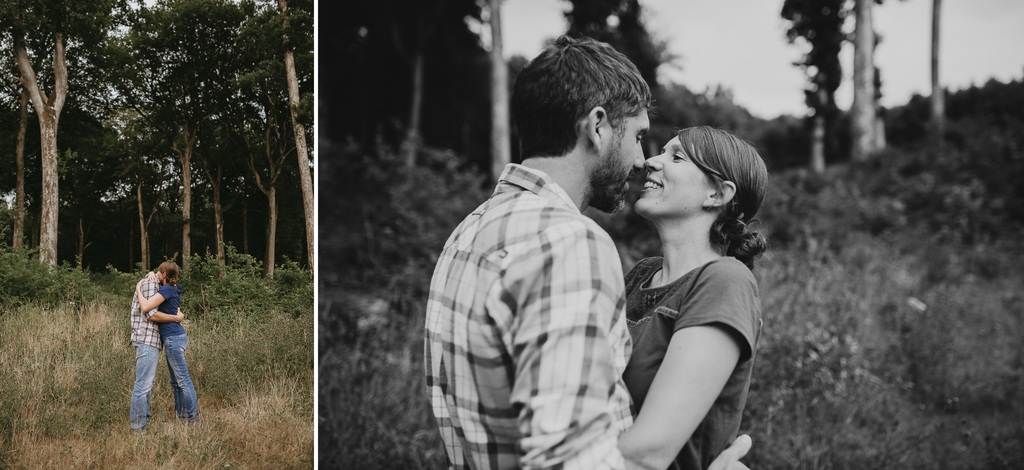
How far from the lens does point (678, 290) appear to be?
1347mm

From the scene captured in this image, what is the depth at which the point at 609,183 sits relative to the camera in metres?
1.25

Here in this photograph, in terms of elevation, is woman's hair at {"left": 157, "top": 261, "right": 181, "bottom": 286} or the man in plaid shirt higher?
woman's hair at {"left": 157, "top": 261, "right": 181, "bottom": 286}

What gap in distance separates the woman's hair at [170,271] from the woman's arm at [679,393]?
2.69 m

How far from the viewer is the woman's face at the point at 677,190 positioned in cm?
153

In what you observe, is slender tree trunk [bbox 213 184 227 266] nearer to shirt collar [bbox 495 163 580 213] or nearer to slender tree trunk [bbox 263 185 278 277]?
slender tree trunk [bbox 263 185 278 277]

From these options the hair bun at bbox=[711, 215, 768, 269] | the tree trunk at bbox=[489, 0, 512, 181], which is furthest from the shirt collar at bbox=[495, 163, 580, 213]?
the tree trunk at bbox=[489, 0, 512, 181]

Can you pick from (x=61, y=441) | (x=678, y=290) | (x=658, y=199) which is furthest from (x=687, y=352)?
(x=61, y=441)

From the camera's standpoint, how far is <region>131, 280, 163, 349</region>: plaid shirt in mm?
3168

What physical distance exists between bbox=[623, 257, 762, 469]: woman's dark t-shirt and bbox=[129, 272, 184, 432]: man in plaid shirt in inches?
102

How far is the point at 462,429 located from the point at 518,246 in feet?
1.07

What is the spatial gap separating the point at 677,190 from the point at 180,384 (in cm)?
259

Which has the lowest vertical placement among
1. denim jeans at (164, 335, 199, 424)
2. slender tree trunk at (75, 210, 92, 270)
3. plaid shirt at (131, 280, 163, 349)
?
denim jeans at (164, 335, 199, 424)

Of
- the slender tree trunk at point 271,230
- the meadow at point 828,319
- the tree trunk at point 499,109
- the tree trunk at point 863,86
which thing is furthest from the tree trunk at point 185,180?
the tree trunk at point 863,86

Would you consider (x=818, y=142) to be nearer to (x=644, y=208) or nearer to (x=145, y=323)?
(x=145, y=323)
